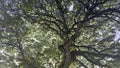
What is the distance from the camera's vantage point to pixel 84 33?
12367 millimetres

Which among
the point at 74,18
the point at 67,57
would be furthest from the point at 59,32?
the point at 67,57

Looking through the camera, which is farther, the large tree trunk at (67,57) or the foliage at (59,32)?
the large tree trunk at (67,57)

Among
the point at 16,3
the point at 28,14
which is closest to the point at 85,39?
the point at 28,14

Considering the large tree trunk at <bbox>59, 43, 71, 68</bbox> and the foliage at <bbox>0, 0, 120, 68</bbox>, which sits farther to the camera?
the large tree trunk at <bbox>59, 43, 71, 68</bbox>

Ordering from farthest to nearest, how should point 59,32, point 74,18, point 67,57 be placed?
point 59,32 < point 74,18 < point 67,57

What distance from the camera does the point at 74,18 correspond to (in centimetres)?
1131

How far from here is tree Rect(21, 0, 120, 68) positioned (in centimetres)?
1052

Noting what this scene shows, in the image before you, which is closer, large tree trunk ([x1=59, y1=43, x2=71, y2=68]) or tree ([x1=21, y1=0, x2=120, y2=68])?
tree ([x1=21, y1=0, x2=120, y2=68])

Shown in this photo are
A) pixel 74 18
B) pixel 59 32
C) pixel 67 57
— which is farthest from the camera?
pixel 59 32

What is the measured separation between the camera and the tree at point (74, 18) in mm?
10523

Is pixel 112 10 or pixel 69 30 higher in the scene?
pixel 112 10

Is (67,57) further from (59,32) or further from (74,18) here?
(74,18)

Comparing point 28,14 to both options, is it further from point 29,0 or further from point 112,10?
point 112,10

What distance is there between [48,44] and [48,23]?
131cm
